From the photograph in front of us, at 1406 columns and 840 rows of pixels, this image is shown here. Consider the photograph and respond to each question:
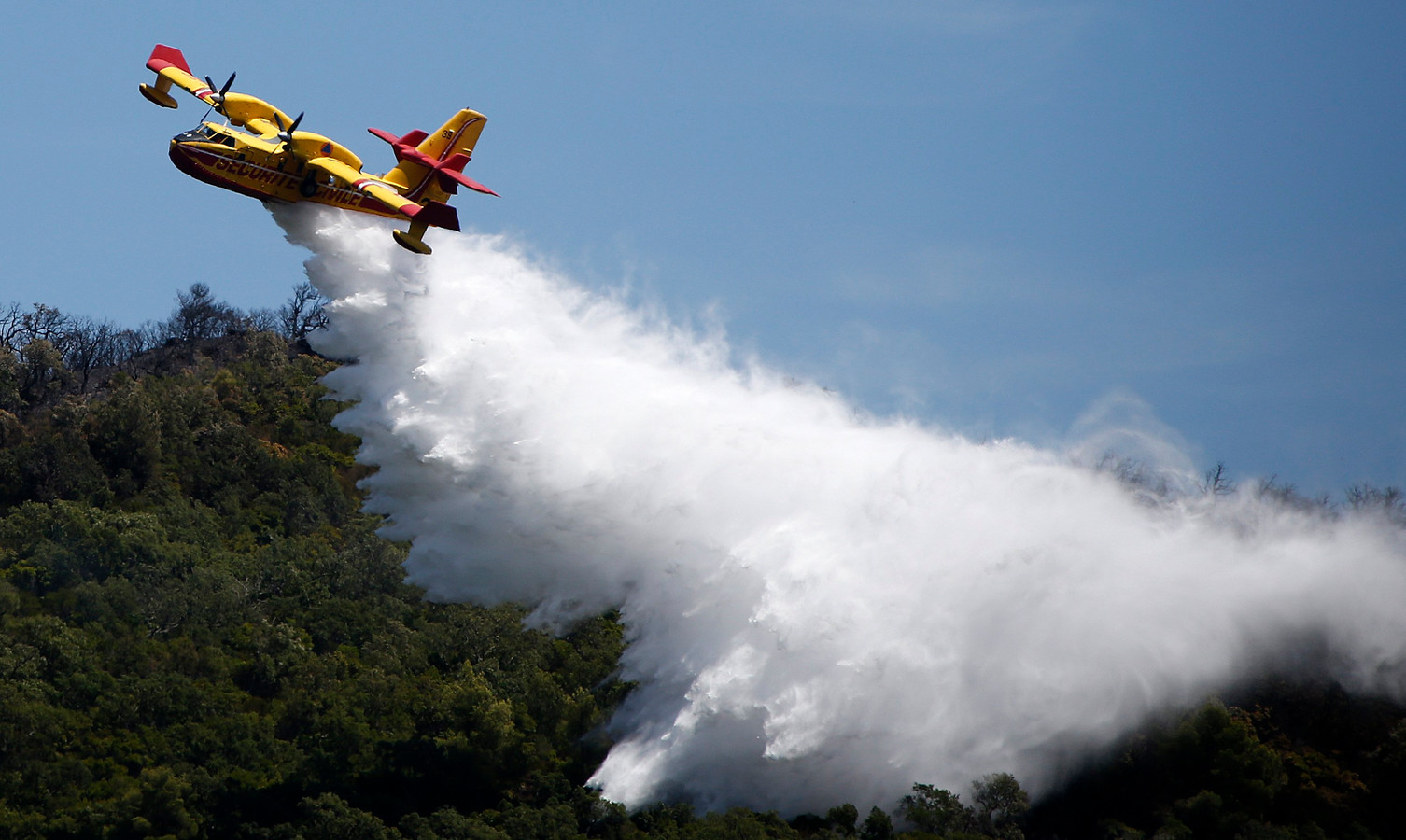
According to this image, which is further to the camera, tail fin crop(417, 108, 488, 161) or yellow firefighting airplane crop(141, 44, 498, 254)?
tail fin crop(417, 108, 488, 161)

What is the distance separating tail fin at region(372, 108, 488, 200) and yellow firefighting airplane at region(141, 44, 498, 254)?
0.08 feet

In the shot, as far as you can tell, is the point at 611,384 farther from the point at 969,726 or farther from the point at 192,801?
the point at 192,801

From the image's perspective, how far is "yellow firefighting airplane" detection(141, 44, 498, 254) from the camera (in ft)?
114

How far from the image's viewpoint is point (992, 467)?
39969mm

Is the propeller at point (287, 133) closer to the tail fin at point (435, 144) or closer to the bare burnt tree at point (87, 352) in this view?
the tail fin at point (435, 144)

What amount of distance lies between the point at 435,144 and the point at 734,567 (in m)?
14.7

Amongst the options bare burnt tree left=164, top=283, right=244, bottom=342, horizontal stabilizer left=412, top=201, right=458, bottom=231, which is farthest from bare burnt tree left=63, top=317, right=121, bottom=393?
horizontal stabilizer left=412, top=201, right=458, bottom=231

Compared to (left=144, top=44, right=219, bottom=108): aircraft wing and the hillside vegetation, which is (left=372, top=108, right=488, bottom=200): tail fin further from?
the hillside vegetation

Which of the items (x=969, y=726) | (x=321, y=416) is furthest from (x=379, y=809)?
(x=321, y=416)

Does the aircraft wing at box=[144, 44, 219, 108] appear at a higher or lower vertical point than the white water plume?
higher

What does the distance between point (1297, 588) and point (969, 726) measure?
434 inches

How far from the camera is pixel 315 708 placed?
142ft

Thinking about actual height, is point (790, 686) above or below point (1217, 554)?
below

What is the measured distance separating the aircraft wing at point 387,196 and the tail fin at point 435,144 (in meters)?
2.06
